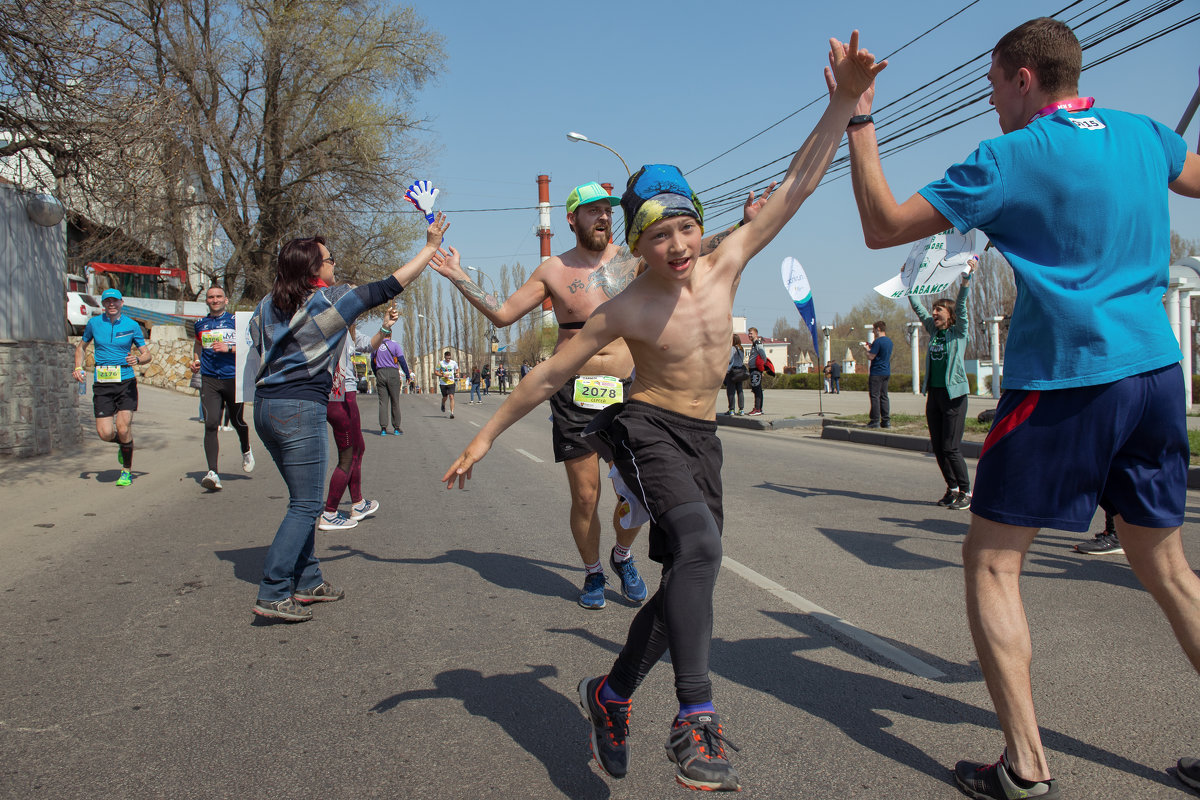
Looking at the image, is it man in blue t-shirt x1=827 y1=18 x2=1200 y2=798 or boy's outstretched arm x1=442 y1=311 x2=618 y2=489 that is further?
boy's outstretched arm x1=442 y1=311 x2=618 y2=489

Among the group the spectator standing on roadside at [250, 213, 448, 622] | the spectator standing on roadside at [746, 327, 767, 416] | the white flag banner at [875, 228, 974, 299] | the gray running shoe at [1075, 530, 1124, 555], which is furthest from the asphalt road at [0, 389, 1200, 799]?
the spectator standing on roadside at [746, 327, 767, 416]

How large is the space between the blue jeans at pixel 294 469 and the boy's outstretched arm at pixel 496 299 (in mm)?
998

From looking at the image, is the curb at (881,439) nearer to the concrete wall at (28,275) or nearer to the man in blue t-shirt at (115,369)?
the man in blue t-shirt at (115,369)

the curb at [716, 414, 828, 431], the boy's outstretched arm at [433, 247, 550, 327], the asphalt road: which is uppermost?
the boy's outstretched arm at [433, 247, 550, 327]

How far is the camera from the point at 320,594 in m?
4.70

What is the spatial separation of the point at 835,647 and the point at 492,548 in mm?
2935

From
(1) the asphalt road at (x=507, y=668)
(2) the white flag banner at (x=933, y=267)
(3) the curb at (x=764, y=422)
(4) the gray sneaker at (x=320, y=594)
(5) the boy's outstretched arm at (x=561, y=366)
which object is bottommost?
(3) the curb at (x=764, y=422)

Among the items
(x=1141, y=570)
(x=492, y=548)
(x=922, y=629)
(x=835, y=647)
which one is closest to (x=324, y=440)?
(x=492, y=548)

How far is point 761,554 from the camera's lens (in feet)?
18.8

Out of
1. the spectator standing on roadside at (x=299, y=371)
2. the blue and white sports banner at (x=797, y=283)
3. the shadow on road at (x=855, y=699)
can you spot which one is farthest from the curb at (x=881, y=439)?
the spectator standing on roadside at (x=299, y=371)

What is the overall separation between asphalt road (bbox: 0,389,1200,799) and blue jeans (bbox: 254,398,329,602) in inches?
12.8

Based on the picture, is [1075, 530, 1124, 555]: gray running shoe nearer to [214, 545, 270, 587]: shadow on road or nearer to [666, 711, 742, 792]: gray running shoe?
[666, 711, 742, 792]: gray running shoe

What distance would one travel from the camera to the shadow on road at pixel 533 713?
2.68 meters

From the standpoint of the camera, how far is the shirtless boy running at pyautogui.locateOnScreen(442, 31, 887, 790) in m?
2.48
